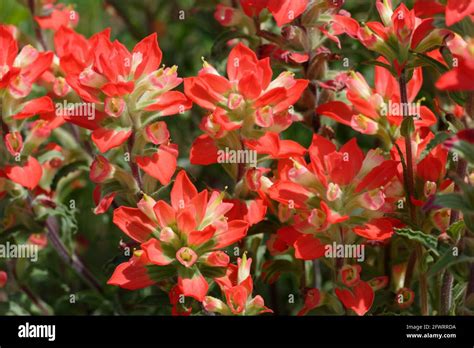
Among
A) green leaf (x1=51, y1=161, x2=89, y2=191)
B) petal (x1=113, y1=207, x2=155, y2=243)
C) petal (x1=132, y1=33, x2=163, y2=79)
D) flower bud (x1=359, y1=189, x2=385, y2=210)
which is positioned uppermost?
petal (x1=132, y1=33, x2=163, y2=79)

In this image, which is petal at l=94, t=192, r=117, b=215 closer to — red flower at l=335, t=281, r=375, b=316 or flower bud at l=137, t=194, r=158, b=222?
A: flower bud at l=137, t=194, r=158, b=222

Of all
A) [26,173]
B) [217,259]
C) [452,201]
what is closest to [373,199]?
[452,201]

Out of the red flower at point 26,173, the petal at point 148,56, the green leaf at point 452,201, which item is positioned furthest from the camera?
the red flower at point 26,173

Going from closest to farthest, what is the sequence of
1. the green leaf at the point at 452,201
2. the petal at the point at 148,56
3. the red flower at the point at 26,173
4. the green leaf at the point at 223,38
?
1. the green leaf at the point at 452,201
2. the petal at the point at 148,56
3. the red flower at the point at 26,173
4. the green leaf at the point at 223,38

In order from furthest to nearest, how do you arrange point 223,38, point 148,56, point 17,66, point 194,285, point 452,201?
point 223,38 < point 17,66 < point 148,56 < point 194,285 < point 452,201

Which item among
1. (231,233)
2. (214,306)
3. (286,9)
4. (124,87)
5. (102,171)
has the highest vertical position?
(286,9)

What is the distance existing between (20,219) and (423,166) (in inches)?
31.0

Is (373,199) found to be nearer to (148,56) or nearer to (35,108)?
(148,56)

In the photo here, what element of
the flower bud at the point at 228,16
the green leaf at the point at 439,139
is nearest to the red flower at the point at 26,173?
the flower bud at the point at 228,16

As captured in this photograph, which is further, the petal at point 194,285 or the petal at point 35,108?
the petal at point 35,108

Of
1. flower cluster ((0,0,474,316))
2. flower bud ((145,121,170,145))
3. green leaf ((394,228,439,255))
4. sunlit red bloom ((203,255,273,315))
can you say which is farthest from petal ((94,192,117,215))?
green leaf ((394,228,439,255))

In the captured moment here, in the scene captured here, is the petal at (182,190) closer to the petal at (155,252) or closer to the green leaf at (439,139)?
the petal at (155,252)

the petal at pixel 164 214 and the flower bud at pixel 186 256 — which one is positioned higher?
the petal at pixel 164 214
